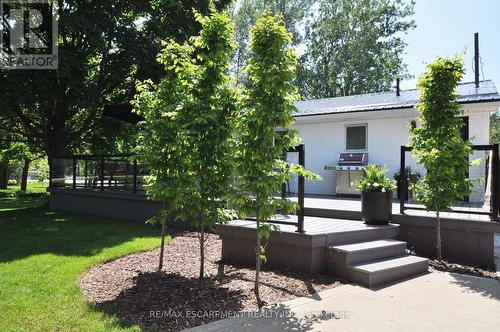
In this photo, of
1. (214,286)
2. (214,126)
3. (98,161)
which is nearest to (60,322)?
(214,286)

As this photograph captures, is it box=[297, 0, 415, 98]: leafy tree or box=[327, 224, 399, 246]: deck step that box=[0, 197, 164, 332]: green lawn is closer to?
box=[327, 224, 399, 246]: deck step

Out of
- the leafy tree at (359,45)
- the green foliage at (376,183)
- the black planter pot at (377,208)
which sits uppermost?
the leafy tree at (359,45)

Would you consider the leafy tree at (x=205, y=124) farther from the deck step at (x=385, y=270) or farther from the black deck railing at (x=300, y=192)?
the deck step at (x=385, y=270)

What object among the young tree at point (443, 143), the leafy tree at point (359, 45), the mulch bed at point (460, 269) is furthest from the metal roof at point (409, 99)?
the leafy tree at point (359, 45)

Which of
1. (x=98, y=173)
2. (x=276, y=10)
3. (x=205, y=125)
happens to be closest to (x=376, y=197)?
(x=205, y=125)

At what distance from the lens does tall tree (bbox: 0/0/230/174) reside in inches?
455

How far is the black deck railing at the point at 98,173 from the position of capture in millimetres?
9758

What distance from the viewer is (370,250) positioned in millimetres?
5219

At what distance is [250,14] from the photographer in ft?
110

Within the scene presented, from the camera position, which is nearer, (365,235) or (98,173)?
(365,235)

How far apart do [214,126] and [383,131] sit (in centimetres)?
801

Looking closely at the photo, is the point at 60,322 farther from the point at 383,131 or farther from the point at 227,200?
the point at 383,131

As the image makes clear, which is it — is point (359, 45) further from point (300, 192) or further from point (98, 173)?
point (300, 192)

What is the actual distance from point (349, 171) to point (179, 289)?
789 cm
